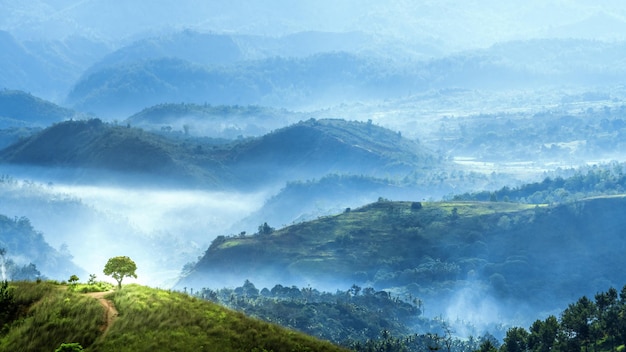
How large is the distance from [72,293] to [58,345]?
584cm

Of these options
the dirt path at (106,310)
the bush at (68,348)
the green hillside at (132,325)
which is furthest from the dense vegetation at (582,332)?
the bush at (68,348)

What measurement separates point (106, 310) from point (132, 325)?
3079 mm

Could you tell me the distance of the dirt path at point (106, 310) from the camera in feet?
186

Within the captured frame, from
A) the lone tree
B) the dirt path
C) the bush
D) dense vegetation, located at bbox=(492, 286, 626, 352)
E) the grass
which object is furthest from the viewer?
dense vegetation, located at bbox=(492, 286, 626, 352)

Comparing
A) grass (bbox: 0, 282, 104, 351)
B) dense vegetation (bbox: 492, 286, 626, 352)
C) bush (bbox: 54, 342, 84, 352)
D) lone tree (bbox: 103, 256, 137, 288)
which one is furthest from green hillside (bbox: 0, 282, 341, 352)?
dense vegetation (bbox: 492, 286, 626, 352)

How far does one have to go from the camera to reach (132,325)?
5631cm

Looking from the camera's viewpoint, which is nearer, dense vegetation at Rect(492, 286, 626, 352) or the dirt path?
the dirt path

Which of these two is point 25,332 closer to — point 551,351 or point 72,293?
point 72,293

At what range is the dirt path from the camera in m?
56.7

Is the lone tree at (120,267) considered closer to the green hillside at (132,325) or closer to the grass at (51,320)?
the green hillside at (132,325)

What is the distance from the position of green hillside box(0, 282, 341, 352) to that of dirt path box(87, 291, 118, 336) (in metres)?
0.07

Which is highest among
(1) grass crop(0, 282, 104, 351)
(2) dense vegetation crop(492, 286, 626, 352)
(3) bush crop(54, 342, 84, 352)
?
(1) grass crop(0, 282, 104, 351)

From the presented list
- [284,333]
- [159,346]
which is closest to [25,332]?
[159,346]

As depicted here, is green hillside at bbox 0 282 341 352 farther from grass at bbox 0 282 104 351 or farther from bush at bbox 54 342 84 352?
bush at bbox 54 342 84 352
